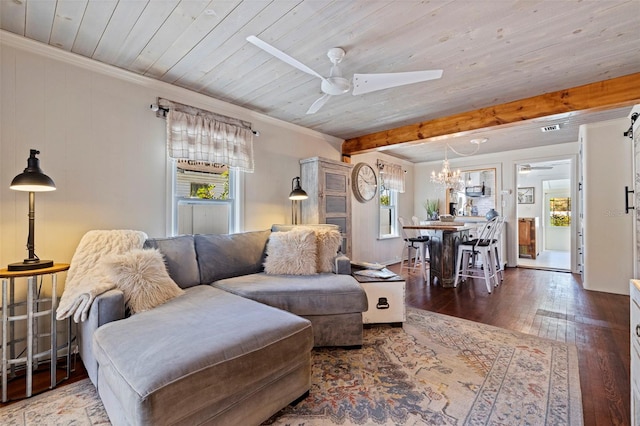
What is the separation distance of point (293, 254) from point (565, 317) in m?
2.96

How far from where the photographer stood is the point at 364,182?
17.6ft

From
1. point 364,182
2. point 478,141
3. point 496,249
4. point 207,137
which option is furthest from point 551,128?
point 207,137

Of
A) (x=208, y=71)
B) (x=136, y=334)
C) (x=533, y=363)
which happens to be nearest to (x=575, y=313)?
(x=533, y=363)

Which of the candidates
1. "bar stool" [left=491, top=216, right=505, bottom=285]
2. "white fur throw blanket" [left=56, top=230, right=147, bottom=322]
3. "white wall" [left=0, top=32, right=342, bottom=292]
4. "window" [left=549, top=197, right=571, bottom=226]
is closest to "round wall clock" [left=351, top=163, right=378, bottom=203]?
"bar stool" [left=491, top=216, right=505, bottom=285]

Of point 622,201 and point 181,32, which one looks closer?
point 181,32

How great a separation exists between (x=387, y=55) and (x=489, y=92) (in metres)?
1.43

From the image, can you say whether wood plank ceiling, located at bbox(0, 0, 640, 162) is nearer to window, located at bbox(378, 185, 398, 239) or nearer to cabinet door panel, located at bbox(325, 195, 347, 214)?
cabinet door panel, located at bbox(325, 195, 347, 214)

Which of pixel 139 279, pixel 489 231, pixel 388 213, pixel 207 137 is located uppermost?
pixel 207 137

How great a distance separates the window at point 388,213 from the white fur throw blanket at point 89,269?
454 centimetres

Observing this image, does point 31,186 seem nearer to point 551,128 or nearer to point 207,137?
point 207,137

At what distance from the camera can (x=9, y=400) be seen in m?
1.69

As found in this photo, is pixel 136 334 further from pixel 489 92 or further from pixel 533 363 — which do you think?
pixel 489 92

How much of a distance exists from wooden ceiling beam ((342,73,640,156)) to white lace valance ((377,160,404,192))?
1.40 m

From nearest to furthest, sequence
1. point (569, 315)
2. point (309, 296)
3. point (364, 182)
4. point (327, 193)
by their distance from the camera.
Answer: point (309, 296) → point (569, 315) → point (327, 193) → point (364, 182)
